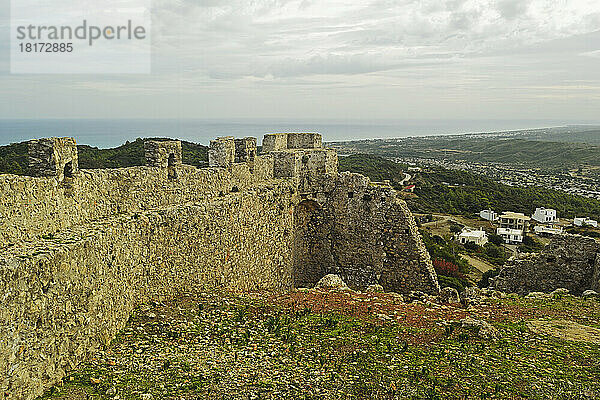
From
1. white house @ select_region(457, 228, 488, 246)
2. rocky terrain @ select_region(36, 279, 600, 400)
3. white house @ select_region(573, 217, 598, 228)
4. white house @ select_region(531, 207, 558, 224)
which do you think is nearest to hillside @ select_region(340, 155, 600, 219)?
white house @ select_region(531, 207, 558, 224)

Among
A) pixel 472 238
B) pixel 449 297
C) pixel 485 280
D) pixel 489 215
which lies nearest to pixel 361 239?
pixel 449 297

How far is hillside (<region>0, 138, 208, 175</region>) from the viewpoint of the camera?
70.4 feet

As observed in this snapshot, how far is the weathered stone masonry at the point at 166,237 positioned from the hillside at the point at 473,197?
44358mm

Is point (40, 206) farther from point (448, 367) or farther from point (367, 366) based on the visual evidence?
point (448, 367)

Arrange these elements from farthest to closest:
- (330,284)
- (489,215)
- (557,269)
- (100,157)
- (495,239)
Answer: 1. (489,215)
2. (495,239)
3. (100,157)
4. (557,269)
5. (330,284)

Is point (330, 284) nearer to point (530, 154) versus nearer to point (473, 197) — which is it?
point (473, 197)

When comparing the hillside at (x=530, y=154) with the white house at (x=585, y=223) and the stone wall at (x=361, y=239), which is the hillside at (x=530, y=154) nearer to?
the white house at (x=585, y=223)

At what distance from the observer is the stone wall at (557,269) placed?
13992 mm

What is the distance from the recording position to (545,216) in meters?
61.8

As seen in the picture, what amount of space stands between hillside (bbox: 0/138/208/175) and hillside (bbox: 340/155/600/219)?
3394 centimetres

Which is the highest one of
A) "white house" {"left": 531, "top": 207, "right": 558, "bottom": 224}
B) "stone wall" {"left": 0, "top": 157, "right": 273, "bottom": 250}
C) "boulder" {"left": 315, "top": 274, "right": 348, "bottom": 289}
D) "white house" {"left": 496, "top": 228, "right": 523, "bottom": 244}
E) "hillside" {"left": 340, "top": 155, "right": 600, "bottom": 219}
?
"stone wall" {"left": 0, "top": 157, "right": 273, "bottom": 250}

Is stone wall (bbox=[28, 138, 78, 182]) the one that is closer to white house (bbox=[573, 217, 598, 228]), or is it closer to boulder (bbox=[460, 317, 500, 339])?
boulder (bbox=[460, 317, 500, 339])

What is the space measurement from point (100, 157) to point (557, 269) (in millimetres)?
23832

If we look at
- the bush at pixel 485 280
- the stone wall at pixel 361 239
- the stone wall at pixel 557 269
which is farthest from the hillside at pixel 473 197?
the stone wall at pixel 361 239
